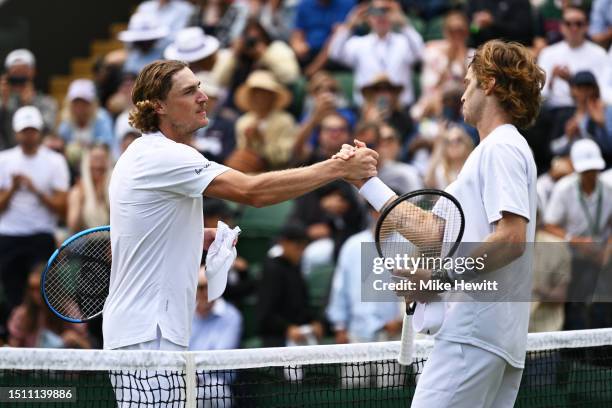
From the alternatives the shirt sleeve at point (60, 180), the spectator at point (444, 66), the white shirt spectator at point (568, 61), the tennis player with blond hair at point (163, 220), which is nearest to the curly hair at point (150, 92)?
the tennis player with blond hair at point (163, 220)

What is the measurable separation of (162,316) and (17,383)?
1359mm

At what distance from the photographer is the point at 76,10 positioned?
1566 cm

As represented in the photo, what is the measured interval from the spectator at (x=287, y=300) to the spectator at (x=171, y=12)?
4.77 metres

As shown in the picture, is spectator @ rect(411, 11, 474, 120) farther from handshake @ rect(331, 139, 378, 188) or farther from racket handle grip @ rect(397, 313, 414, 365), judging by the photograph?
racket handle grip @ rect(397, 313, 414, 365)

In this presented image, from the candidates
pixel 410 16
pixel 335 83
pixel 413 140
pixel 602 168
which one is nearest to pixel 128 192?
pixel 602 168

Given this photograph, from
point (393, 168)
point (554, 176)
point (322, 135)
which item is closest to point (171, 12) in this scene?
point (322, 135)

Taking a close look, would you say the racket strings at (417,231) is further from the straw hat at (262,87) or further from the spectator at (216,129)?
the straw hat at (262,87)

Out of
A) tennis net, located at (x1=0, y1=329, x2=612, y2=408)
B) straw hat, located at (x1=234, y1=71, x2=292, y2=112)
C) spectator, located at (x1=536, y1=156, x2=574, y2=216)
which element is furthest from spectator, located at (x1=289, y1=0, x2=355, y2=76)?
tennis net, located at (x1=0, y1=329, x2=612, y2=408)

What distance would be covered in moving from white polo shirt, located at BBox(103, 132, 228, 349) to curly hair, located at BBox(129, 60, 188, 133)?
0.17 metres

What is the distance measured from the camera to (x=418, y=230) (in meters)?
4.32

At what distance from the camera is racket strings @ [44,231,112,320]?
16.1ft

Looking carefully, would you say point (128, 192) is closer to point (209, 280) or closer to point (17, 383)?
point (209, 280)

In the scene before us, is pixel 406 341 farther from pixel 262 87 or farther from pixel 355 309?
pixel 262 87

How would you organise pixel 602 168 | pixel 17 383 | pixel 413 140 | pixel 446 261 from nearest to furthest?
pixel 446 261 < pixel 17 383 < pixel 602 168 < pixel 413 140
